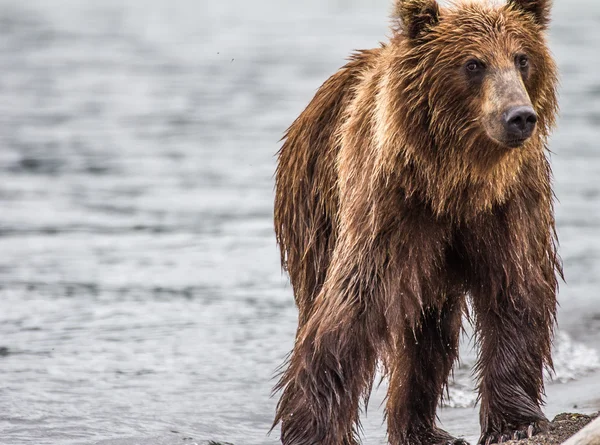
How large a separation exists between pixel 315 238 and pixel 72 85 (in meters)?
16.4

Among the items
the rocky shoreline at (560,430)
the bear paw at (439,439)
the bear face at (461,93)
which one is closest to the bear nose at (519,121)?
A: the bear face at (461,93)

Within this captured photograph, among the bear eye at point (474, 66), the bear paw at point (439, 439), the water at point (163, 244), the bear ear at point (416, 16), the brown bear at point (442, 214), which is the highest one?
the bear ear at point (416, 16)

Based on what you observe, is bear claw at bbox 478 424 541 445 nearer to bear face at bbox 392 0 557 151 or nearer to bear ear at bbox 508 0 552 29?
bear face at bbox 392 0 557 151

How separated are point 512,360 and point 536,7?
1.67 meters

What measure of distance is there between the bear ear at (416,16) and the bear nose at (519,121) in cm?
65

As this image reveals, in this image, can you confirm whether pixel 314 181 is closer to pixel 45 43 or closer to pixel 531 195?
pixel 531 195

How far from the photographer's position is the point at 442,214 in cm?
563

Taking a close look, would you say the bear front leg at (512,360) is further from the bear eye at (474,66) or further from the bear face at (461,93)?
the bear eye at (474,66)

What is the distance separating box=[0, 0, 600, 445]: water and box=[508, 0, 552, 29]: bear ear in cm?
273

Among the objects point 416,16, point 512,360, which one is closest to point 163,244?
point 512,360

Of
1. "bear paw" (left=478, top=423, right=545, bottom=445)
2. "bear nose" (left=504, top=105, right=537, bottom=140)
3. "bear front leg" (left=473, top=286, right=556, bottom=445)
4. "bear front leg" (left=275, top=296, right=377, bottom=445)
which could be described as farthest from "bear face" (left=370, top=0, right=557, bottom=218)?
"bear paw" (left=478, top=423, right=545, bottom=445)

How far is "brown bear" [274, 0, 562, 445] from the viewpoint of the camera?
17.7 ft

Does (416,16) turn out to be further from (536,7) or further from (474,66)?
(536,7)

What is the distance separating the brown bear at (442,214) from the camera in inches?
212
